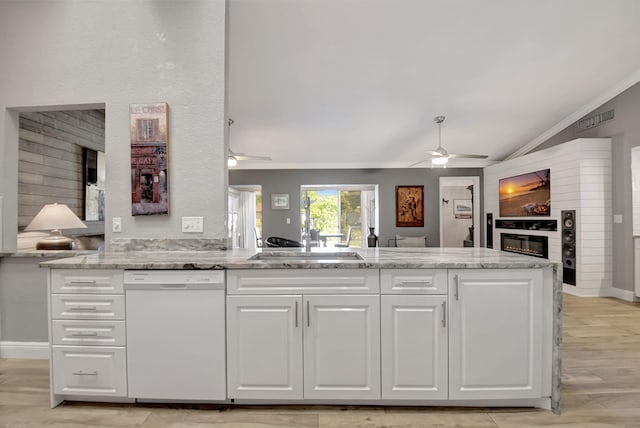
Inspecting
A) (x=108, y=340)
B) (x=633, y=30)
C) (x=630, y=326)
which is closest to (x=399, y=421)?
(x=108, y=340)

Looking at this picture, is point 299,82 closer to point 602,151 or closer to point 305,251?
point 305,251

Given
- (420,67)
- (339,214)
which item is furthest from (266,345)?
(339,214)

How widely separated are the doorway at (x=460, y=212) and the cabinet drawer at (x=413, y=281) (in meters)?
5.74

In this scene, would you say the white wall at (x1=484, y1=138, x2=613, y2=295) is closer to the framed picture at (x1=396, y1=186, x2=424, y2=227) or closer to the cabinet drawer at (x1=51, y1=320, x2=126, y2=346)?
the framed picture at (x1=396, y1=186, x2=424, y2=227)

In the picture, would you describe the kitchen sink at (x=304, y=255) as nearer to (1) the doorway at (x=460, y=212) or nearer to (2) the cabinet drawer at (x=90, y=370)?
(2) the cabinet drawer at (x=90, y=370)

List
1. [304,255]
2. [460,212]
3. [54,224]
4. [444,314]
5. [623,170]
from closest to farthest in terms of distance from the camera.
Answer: [444,314] < [304,255] < [54,224] < [623,170] < [460,212]

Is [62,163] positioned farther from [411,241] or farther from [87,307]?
[411,241]

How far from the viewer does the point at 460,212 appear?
808cm

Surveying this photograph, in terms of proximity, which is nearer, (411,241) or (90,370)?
(90,370)

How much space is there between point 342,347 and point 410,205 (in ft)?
19.1

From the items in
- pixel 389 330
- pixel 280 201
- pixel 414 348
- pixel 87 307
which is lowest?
pixel 414 348

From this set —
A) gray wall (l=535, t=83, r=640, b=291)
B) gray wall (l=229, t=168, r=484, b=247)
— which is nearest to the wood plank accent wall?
gray wall (l=229, t=168, r=484, b=247)

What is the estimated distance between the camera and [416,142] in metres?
5.99

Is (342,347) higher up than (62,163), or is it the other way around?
(62,163)
